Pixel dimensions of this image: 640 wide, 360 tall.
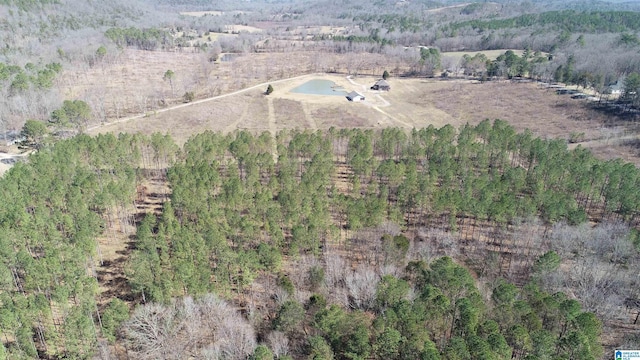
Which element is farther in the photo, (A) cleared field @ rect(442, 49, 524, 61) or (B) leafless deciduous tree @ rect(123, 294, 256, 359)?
(A) cleared field @ rect(442, 49, 524, 61)

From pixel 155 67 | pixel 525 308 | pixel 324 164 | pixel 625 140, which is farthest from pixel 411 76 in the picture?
pixel 525 308

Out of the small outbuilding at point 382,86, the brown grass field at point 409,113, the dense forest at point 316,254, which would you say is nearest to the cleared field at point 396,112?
the brown grass field at point 409,113

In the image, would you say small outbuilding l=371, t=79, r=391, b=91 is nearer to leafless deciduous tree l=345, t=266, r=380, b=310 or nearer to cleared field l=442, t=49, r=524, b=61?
cleared field l=442, t=49, r=524, b=61

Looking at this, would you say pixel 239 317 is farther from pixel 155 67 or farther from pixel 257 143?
pixel 155 67

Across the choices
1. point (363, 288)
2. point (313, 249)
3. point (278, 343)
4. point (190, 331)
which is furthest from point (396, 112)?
point (190, 331)

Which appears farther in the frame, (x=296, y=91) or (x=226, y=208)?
(x=296, y=91)

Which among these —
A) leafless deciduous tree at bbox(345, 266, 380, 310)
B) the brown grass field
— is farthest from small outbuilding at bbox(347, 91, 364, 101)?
leafless deciduous tree at bbox(345, 266, 380, 310)

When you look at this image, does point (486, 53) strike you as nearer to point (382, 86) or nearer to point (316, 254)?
point (382, 86)
